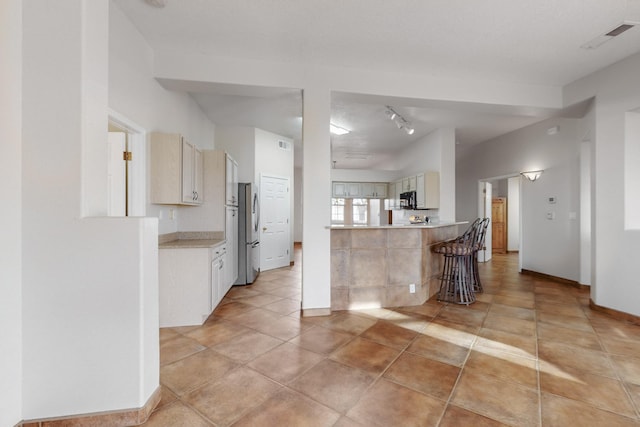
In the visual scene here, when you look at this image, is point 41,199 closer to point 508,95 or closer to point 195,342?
point 195,342

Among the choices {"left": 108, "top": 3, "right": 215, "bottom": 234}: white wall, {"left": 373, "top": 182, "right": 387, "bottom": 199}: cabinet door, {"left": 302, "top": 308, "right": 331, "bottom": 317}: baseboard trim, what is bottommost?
{"left": 302, "top": 308, "right": 331, "bottom": 317}: baseboard trim

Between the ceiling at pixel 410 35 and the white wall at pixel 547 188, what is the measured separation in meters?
1.35

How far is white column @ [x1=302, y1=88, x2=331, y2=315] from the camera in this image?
3355 mm

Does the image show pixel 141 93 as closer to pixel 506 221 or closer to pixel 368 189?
pixel 368 189

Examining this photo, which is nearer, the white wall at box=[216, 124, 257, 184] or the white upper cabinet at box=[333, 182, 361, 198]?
the white wall at box=[216, 124, 257, 184]

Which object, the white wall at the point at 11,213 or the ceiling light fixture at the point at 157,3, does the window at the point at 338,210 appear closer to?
the ceiling light fixture at the point at 157,3

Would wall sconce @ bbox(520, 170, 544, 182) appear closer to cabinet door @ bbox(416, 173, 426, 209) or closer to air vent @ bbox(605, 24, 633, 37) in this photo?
cabinet door @ bbox(416, 173, 426, 209)

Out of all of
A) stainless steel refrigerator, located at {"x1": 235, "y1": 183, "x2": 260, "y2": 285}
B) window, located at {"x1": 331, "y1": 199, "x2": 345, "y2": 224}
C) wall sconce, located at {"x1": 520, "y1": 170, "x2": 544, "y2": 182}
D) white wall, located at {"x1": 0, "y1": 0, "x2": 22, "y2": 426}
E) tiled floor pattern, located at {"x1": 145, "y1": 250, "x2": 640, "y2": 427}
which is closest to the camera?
white wall, located at {"x1": 0, "y1": 0, "x2": 22, "y2": 426}

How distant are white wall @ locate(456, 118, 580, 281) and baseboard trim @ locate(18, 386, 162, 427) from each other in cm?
605

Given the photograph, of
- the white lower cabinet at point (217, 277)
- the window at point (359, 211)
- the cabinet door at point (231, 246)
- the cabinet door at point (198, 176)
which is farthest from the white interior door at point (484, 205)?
the cabinet door at point (198, 176)

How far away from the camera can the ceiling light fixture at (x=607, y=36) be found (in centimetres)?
261

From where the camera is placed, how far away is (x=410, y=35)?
2.79 m

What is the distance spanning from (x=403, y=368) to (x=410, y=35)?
3.03 metres

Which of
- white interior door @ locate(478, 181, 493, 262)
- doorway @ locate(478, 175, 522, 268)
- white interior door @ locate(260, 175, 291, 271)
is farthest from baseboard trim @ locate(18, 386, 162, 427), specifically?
doorway @ locate(478, 175, 522, 268)
